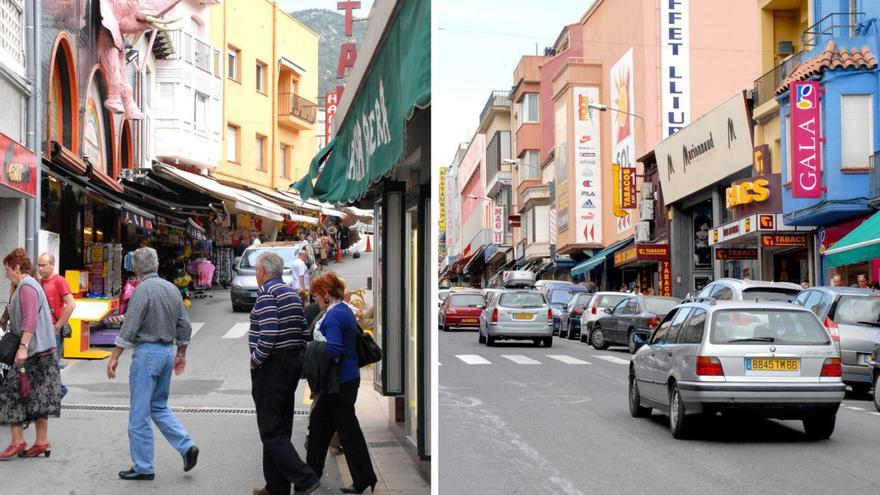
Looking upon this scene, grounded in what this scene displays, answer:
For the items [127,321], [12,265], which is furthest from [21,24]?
[127,321]

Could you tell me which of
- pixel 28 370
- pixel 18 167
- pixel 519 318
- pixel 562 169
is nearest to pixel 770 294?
pixel 519 318

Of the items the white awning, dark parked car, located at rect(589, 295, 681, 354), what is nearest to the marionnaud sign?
dark parked car, located at rect(589, 295, 681, 354)

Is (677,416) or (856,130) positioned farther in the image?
(856,130)

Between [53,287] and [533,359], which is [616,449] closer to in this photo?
[53,287]

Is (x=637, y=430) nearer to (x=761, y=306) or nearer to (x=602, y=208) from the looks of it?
(x=761, y=306)

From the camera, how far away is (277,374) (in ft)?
28.8

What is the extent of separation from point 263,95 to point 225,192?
4836mm

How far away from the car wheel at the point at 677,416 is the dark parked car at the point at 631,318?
14.4 m

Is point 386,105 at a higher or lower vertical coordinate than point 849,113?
lower

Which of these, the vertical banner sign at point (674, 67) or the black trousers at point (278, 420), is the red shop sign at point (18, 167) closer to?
the black trousers at point (278, 420)

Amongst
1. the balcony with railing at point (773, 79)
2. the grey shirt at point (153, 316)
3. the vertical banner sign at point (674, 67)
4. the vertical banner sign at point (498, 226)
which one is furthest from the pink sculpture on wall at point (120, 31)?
the vertical banner sign at point (498, 226)

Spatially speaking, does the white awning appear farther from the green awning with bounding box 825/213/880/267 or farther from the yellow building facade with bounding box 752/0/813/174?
the green awning with bounding box 825/213/880/267

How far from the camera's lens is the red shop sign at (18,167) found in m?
17.2

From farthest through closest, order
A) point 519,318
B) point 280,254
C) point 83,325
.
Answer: point 519,318
point 280,254
point 83,325
